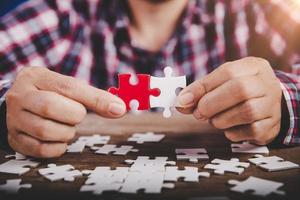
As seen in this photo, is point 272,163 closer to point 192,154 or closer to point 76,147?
point 192,154

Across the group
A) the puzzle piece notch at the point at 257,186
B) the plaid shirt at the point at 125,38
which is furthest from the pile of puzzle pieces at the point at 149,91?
the plaid shirt at the point at 125,38

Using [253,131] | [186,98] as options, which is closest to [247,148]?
[253,131]

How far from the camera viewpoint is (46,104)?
52.2 inches

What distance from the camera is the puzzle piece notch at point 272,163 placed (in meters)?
1.25

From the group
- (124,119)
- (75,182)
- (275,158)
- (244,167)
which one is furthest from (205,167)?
(124,119)

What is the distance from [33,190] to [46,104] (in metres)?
0.32

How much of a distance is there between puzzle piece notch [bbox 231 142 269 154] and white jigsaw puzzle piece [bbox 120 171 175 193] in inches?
15.3

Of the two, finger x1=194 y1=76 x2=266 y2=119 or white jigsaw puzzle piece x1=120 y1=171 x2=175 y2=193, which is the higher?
finger x1=194 y1=76 x2=266 y2=119

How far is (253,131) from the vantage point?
55.0 inches

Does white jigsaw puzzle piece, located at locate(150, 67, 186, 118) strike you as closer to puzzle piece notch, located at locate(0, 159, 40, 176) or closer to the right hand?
the right hand

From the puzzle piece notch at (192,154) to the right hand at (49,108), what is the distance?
273 millimetres

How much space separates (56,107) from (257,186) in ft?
2.30

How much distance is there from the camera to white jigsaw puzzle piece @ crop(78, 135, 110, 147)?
1.62 metres

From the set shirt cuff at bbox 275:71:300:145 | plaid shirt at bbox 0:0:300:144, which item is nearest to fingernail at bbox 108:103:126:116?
shirt cuff at bbox 275:71:300:145
